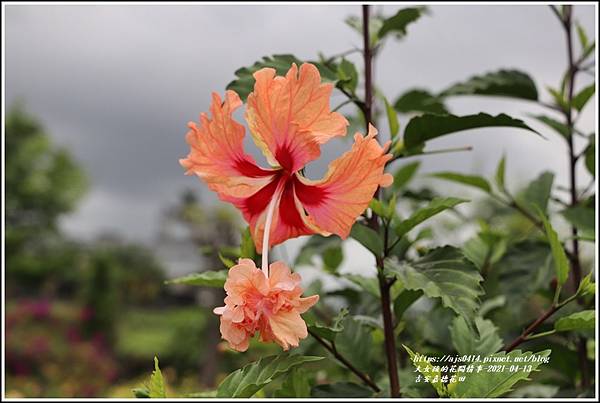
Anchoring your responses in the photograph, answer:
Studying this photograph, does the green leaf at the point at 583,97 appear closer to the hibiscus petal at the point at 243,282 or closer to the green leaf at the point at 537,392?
the green leaf at the point at 537,392

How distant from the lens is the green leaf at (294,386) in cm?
69

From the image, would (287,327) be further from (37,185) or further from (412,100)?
(37,185)

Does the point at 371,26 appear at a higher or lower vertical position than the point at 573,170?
higher

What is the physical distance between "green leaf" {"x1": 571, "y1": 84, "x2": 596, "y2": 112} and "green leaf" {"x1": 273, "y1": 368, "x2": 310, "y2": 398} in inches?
25.4

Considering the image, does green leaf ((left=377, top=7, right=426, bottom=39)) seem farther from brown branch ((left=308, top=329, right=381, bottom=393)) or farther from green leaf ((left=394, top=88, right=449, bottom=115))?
brown branch ((left=308, top=329, right=381, bottom=393))

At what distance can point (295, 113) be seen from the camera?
0.47 metres

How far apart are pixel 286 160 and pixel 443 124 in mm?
254

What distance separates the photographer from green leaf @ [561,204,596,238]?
0.94 meters

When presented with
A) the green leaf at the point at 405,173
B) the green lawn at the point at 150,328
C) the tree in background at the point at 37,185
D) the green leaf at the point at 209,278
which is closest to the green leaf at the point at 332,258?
the green leaf at the point at 405,173

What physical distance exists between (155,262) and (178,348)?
36.5 feet

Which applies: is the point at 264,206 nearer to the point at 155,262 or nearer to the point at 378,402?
the point at 378,402

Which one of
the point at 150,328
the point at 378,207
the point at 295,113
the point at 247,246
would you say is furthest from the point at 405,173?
the point at 150,328

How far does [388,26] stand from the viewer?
2.70 feet

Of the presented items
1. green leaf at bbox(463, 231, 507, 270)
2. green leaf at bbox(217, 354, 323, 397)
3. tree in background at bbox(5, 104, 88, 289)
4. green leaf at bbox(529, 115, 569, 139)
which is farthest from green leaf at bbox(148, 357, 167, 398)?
tree in background at bbox(5, 104, 88, 289)
